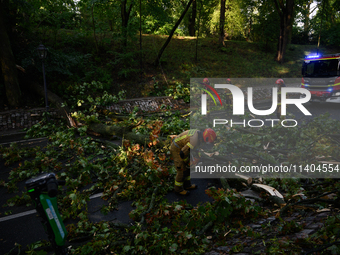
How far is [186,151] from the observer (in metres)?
5.36

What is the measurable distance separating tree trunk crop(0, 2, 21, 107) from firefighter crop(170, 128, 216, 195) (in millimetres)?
10814

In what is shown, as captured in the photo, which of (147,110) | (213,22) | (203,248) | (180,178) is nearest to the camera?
(203,248)

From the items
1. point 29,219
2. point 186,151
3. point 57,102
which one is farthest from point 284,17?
point 29,219

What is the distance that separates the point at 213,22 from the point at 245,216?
28331mm

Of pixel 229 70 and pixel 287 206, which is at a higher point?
pixel 229 70

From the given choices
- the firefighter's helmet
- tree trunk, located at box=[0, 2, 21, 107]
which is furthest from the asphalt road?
tree trunk, located at box=[0, 2, 21, 107]

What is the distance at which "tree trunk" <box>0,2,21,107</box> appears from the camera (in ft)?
37.7

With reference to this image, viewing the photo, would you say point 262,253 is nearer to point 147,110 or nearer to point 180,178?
point 180,178

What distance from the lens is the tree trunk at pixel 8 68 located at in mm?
11500

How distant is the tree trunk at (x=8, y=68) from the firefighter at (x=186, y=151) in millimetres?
10814

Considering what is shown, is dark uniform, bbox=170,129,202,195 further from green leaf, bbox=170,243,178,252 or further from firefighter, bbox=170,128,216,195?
green leaf, bbox=170,243,178,252

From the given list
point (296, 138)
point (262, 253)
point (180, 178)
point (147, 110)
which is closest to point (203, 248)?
point (262, 253)

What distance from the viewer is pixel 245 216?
4098mm

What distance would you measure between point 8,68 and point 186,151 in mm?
11374
